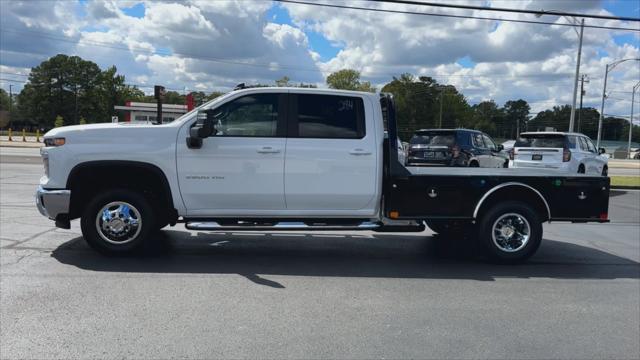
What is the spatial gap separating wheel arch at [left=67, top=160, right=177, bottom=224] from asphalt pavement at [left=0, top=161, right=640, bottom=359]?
0.74 m

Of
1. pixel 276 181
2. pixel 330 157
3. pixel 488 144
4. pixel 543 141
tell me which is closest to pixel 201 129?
pixel 276 181

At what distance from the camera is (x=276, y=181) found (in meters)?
6.38

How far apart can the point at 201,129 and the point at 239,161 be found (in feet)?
1.97

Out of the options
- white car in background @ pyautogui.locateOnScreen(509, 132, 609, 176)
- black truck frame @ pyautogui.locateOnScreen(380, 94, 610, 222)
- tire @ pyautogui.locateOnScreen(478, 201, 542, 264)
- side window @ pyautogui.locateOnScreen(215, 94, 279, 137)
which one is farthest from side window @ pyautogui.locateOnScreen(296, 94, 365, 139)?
white car in background @ pyautogui.locateOnScreen(509, 132, 609, 176)

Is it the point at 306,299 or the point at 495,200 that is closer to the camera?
the point at 306,299

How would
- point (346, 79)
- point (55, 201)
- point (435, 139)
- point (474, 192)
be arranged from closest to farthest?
point (55, 201), point (474, 192), point (435, 139), point (346, 79)

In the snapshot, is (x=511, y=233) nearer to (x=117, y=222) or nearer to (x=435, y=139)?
(x=117, y=222)

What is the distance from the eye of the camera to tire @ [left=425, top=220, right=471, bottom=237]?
7066mm

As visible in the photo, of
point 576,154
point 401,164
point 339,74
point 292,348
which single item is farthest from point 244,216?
point 339,74

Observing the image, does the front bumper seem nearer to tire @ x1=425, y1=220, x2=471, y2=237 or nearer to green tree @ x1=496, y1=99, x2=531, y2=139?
tire @ x1=425, y1=220, x2=471, y2=237

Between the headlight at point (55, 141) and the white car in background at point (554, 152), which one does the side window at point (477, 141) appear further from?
the headlight at point (55, 141)

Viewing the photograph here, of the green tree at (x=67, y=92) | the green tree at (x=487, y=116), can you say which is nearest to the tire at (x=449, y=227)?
the green tree at (x=67, y=92)

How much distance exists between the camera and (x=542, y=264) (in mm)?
6984

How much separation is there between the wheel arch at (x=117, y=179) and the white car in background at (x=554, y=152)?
494 inches
